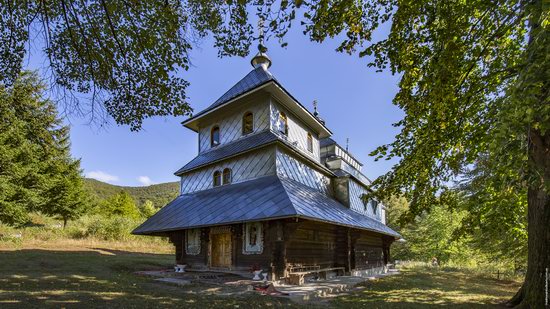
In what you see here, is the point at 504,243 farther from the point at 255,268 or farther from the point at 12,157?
the point at 12,157

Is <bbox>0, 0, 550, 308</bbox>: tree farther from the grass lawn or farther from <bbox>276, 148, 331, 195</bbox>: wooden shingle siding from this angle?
<bbox>276, 148, 331, 195</bbox>: wooden shingle siding

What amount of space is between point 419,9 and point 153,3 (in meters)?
5.58

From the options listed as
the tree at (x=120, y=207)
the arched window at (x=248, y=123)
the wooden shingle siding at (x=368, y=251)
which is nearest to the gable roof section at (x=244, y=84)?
the arched window at (x=248, y=123)

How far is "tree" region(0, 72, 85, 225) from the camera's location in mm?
21433

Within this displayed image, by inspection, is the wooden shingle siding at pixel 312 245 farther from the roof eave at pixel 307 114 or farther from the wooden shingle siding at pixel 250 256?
the roof eave at pixel 307 114

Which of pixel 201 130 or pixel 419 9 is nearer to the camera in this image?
pixel 419 9

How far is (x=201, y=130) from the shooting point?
17422 mm

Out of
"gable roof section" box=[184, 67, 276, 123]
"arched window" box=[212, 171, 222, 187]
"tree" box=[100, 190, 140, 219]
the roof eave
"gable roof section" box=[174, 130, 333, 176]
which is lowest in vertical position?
"tree" box=[100, 190, 140, 219]

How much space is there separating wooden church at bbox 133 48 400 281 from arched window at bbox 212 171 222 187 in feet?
0.16

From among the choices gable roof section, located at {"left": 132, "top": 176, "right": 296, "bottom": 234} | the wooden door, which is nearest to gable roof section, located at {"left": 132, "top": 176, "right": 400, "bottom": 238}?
gable roof section, located at {"left": 132, "top": 176, "right": 296, "bottom": 234}

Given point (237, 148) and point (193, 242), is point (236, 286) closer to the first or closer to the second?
point (193, 242)

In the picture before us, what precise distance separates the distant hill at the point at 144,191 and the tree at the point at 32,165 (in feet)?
98.9

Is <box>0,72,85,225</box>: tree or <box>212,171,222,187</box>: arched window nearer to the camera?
<box>212,171,222,187</box>: arched window

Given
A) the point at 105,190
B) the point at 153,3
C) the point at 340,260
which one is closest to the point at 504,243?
the point at 340,260
